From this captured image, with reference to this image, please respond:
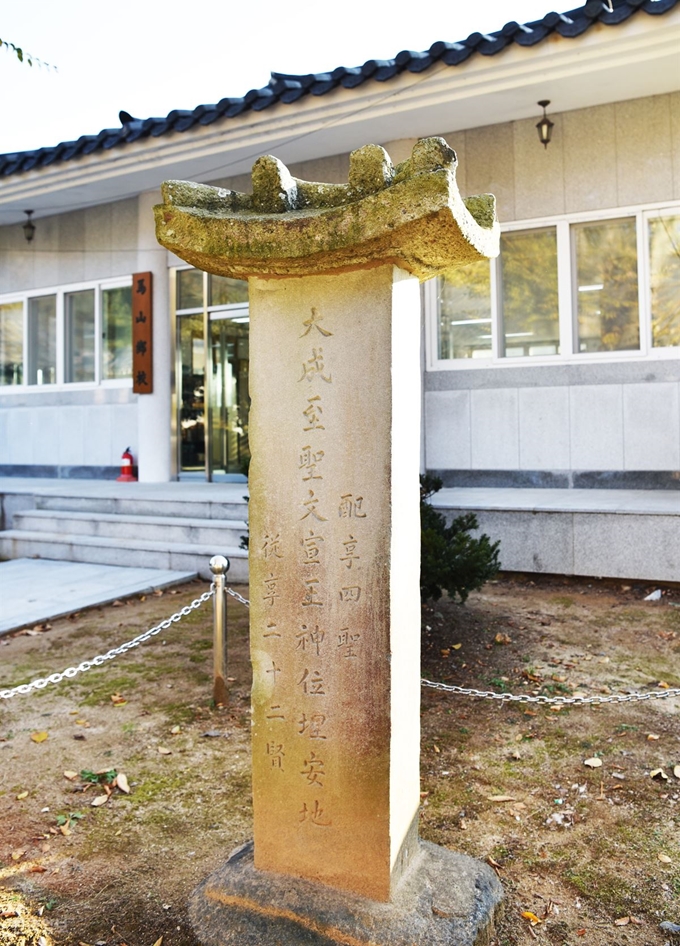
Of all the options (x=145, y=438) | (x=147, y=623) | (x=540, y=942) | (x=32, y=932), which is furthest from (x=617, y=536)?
(x=145, y=438)

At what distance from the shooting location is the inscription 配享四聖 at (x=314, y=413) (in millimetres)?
2424

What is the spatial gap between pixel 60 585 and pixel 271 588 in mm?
5739

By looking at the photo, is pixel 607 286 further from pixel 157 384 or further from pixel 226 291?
pixel 157 384

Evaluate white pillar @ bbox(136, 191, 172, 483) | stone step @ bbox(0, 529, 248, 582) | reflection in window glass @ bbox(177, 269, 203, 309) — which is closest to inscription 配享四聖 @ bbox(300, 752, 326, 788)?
stone step @ bbox(0, 529, 248, 582)

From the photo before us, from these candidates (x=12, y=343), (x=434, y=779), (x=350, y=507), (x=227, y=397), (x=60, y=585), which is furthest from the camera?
(x=12, y=343)

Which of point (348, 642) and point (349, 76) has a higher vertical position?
→ point (349, 76)

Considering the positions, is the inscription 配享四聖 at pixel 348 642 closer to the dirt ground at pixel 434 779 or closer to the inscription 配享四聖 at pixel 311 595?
the inscription 配享四聖 at pixel 311 595

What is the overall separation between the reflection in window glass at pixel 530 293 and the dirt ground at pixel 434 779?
408cm

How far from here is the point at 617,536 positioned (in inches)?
261

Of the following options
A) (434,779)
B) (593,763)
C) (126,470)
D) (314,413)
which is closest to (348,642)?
(314,413)

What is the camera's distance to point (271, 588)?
2.52 meters

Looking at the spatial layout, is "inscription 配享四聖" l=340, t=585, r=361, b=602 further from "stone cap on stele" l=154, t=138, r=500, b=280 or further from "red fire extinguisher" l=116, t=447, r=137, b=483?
"red fire extinguisher" l=116, t=447, r=137, b=483

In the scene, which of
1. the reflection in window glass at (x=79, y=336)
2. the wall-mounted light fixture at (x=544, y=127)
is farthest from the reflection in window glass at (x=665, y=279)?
the reflection in window glass at (x=79, y=336)

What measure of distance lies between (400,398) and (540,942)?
188 centimetres
